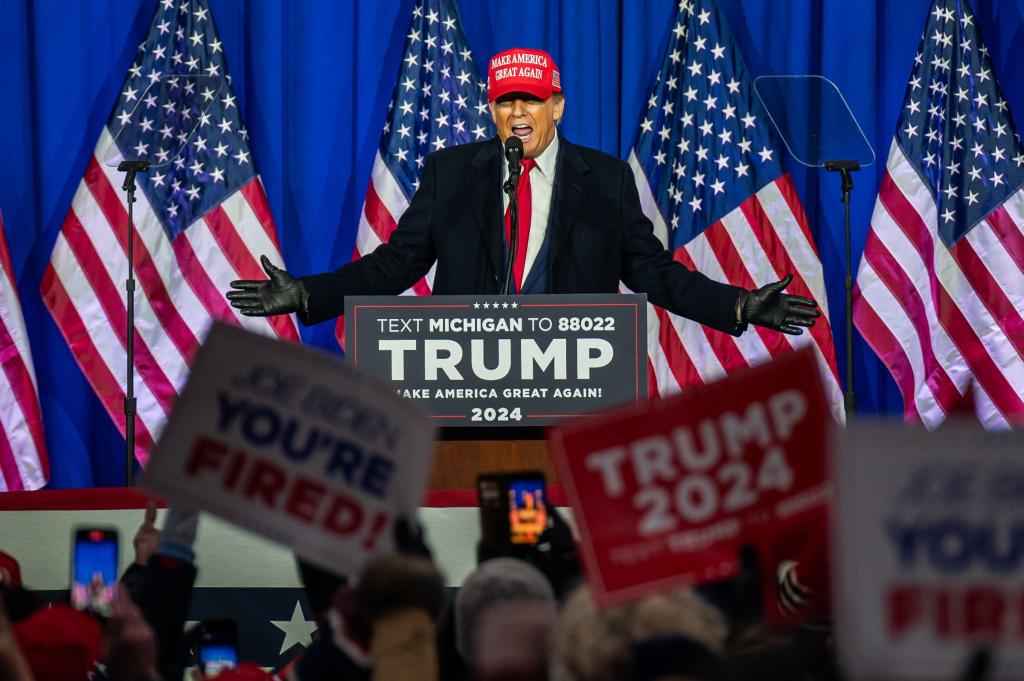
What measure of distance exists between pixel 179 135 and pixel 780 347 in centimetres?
275

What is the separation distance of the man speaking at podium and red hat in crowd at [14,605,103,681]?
2.66 m

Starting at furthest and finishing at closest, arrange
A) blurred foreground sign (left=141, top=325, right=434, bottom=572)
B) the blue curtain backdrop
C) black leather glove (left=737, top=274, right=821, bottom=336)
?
the blue curtain backdrop < black leather glove (left=737, top=274, right=821, bottom=336) < blurred foreground sign (left=141, top=325, right=434, bottom=572)

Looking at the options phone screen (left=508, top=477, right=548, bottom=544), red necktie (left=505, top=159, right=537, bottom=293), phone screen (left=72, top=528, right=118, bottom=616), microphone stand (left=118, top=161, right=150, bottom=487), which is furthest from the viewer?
microphone stand (left=118, top=161, right=150, bottom=487)

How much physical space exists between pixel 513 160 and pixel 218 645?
211cm

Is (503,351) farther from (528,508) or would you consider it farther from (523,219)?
(528,508)

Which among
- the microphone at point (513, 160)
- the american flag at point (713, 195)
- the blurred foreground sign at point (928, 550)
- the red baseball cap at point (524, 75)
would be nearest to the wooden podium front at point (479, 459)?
the microphone at point (513, 160)

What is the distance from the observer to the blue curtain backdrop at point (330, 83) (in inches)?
264

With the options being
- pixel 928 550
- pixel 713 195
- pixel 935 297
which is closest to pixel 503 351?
pixel 928 550

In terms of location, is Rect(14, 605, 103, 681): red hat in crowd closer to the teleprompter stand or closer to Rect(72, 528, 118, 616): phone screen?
Rect(72, 528, 118, 616): phone screen

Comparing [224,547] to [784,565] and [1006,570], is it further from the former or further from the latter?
[1006,570]

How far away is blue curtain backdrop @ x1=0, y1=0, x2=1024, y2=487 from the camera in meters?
6.70

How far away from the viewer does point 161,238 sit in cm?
648

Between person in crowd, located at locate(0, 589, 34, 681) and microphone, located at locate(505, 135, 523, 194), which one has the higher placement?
microphone, located at locate(505, 135, 523, 194)

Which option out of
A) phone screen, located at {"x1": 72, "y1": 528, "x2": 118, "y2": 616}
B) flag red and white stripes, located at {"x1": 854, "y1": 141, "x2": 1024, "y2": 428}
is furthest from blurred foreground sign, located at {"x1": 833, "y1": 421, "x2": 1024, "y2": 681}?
flag red and white stripes, located at {"x1": 854, "y1": 141, "x2": 1024, "y2": 428}
